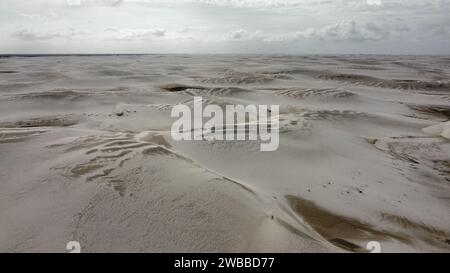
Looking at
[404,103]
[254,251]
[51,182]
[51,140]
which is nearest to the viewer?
[254,251]

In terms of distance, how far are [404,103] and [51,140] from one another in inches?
528

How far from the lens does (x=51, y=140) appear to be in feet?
17.7

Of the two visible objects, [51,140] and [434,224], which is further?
[51,140]

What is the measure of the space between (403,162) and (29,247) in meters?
6.25

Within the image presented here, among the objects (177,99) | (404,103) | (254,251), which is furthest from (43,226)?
(404,103)

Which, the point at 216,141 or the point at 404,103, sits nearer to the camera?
the point at 216,141

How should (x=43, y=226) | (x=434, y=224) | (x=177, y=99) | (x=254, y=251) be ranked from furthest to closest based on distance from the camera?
(x=177, y=99), (x=434, y=224), (x=43, y=226), (x=254, y=251)

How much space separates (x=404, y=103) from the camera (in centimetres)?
1371
